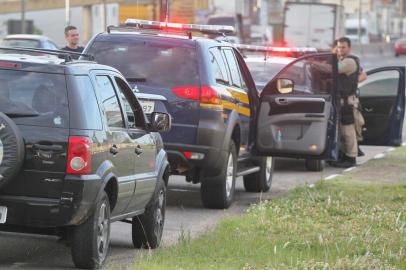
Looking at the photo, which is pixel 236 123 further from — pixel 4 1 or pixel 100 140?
pixel 4 1

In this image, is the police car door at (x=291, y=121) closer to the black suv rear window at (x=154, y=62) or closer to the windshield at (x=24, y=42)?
the black suv rear window at (x=154, y=62)

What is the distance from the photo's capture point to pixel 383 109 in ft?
66.1

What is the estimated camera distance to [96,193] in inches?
324

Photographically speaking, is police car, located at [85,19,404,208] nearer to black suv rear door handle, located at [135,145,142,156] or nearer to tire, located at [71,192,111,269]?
black suv rear door handle, located at [135,145,142,156]

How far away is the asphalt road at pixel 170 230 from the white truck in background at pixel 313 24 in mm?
37302

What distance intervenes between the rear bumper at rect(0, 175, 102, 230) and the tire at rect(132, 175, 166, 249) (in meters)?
1.80

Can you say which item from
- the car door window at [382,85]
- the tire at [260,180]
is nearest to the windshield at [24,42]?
the car door window at [382,85]

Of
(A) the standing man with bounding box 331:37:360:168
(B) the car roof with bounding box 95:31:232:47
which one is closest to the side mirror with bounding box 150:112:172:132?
(B) the car roof with bounding box 95:31:232:47

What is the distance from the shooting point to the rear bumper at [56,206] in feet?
26.4

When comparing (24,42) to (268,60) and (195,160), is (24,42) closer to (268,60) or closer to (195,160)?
(268,60)

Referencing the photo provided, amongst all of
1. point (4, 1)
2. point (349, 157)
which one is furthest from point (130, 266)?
point (4, 1)

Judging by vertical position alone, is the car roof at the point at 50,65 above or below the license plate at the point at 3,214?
above

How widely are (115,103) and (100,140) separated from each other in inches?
31.0

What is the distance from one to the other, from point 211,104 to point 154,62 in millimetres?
749
